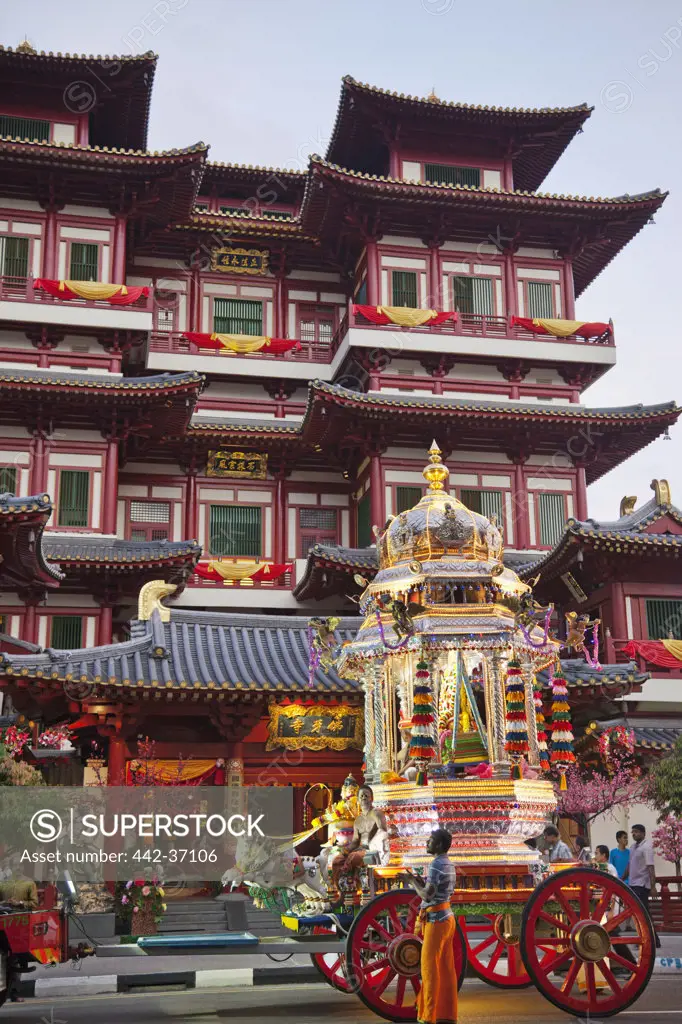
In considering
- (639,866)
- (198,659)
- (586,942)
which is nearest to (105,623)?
(198,659)

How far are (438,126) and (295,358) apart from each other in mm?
8651

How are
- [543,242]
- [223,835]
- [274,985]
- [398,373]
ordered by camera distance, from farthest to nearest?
1. [543,242]
2. [398,373]
3. [223,835]
4. [274,985]

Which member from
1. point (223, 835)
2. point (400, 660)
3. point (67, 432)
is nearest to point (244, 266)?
point (67, 432)

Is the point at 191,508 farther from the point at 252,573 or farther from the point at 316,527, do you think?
the point at 316,527

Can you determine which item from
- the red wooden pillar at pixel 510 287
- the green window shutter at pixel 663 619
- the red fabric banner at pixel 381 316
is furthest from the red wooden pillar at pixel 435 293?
the green window shutter at pixel 663 619

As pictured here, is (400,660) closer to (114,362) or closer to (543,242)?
(114,362)

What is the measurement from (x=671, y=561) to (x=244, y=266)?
662 inches

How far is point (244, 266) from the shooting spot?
3725 cm

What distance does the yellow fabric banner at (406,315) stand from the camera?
33.5m

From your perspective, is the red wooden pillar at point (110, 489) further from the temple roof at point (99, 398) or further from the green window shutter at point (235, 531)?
the green window shutter at point (235, 531)

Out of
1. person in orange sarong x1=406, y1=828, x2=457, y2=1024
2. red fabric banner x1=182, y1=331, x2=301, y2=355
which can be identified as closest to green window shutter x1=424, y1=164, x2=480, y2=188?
red fabric banner x1=182, y1=331, x2=301, y2=355

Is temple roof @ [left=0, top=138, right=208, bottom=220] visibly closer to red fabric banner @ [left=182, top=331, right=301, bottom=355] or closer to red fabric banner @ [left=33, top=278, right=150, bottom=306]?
red fabric banner @ [left=33, top=278, right=150, bottom=306]

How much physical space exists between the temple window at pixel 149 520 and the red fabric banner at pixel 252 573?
2218 mm

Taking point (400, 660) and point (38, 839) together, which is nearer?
point (400, 660)
